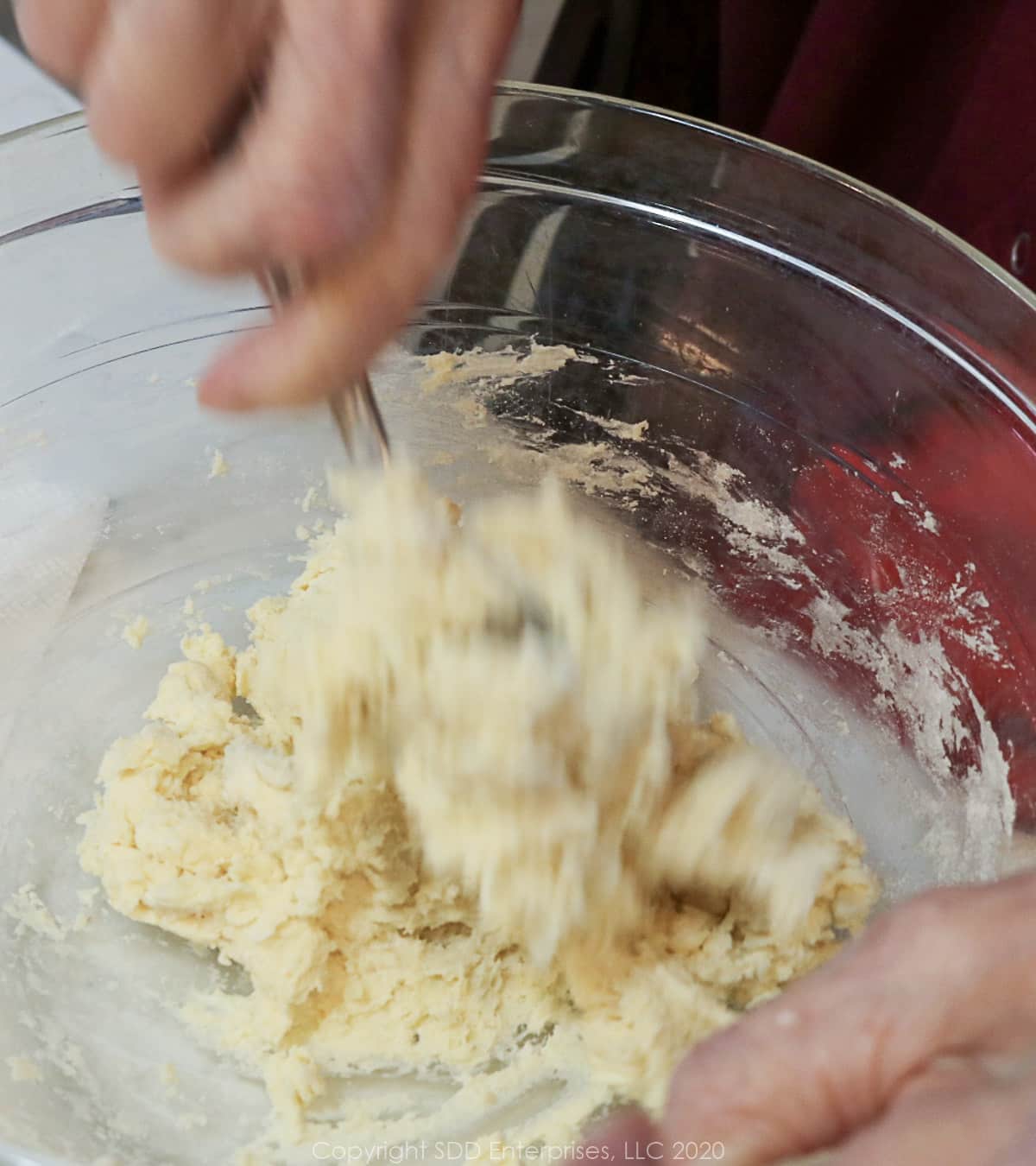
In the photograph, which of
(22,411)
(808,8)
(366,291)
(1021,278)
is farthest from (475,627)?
(808,8)

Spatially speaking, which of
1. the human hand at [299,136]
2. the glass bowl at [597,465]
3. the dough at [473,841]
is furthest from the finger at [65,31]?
the glass bowl at [597,465]

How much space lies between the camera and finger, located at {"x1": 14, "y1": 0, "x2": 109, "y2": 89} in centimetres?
62

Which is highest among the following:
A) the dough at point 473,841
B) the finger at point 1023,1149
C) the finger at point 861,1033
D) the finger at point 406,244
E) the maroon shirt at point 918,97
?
the maroon shirt at point 918,97

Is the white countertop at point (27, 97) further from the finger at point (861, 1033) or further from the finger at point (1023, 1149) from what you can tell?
the finger at point (1023, 1149)

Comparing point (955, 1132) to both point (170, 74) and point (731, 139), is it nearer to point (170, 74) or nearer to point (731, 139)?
point (170, 74)

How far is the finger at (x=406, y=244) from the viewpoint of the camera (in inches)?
27.1

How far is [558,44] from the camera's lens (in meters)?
1.55

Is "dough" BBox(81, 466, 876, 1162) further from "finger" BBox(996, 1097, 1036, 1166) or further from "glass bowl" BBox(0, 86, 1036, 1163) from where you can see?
"finger" BBox(996, 1097, 1036, 1166)

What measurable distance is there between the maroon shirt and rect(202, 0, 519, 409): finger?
27.4 inches

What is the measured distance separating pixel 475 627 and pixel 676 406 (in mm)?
485

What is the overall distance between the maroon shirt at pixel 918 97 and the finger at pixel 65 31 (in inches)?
35.6

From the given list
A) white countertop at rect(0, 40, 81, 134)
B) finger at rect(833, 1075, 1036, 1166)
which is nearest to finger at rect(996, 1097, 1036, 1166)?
finger at rect(833, 1075, 1036, 1166)

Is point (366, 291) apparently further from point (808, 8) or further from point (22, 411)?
point (808, 8)

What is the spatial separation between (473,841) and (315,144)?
0.52 m
